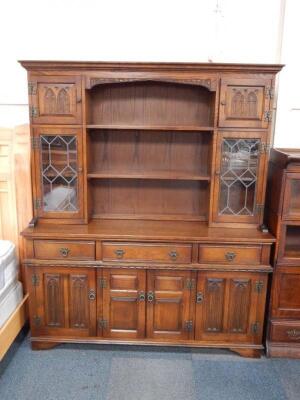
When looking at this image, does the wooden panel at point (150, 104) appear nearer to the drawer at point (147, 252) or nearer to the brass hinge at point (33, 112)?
the brass hinge at point (33, 112)

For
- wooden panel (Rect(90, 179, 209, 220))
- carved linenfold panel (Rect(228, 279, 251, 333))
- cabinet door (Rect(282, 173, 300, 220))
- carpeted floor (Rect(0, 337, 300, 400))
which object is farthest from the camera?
wooden panel (Rect(90, 179, 209, 220))

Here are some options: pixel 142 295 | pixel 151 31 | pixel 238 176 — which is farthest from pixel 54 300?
pixel 151 31

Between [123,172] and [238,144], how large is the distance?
772mm

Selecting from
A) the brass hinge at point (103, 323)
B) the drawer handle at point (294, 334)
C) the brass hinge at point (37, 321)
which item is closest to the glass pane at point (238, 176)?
the drawer handle at point (294, 334)

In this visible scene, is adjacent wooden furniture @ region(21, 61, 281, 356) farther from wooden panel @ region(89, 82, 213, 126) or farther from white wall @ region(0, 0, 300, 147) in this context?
white wall @ region(0, 0, 300, 147)

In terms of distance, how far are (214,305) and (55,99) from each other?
161 cm

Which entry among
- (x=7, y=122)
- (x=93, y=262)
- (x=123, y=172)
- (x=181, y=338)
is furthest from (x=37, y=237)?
(x=181, y=338)

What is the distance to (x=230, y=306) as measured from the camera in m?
2.19

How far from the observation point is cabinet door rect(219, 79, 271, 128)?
207 cm

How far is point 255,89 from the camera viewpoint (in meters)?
2.08

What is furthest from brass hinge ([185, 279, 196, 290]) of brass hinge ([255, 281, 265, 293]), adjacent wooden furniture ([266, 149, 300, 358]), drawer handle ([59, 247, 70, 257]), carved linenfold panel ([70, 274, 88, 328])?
drawer handle ([59, 247, 70, 257])

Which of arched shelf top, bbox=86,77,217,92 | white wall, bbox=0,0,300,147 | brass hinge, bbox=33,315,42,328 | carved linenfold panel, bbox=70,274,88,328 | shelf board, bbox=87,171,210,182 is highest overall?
white wall, bbox=0,0,300,147

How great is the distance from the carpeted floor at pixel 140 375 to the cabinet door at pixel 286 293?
313 millimetres

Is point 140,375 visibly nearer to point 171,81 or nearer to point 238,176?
point 238,176
